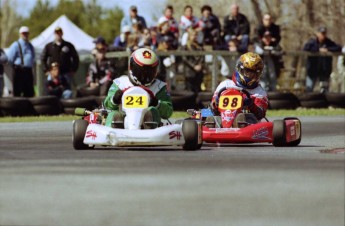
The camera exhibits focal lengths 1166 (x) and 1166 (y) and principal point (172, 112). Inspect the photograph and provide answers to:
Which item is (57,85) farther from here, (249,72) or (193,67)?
(249,72)

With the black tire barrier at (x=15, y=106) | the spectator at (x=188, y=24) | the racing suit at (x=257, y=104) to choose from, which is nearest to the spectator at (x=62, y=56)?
the black tire barrier at (x=15, y=106)

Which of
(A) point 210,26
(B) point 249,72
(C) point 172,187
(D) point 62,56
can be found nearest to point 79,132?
(B) point 249,72

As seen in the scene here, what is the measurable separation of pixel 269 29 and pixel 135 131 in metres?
11.0

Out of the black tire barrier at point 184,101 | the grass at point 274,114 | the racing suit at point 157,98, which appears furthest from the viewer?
the black tire barrier at point 184,101

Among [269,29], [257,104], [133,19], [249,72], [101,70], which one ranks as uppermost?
[133,19]

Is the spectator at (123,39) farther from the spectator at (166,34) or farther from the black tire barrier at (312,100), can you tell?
the black tire barrier at (312,100)

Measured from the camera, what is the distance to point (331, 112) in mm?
20766

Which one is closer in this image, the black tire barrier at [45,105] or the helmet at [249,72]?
the helmet at [249,72]

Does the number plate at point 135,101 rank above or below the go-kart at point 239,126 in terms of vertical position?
above

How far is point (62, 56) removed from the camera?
2075 cm

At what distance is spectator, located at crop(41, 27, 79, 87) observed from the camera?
20.8 m

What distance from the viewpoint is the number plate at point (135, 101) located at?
37.8ft

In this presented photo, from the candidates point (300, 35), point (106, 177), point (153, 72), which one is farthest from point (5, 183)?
point (300, 35)

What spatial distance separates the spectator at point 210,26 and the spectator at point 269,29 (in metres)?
0.79
